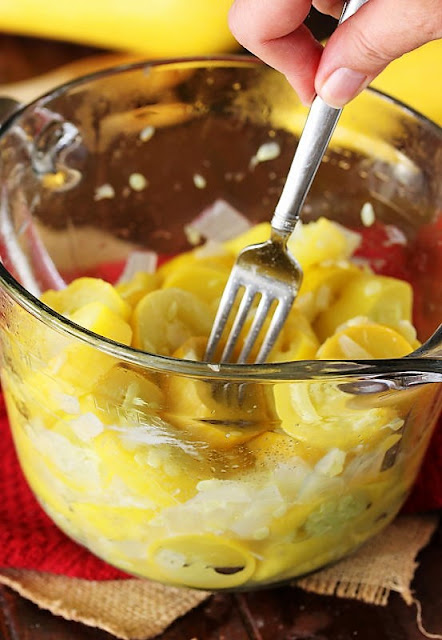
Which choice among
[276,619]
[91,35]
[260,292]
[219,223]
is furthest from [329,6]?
[91,35]

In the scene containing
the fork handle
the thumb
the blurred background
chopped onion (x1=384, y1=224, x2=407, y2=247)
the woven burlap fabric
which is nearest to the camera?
the thumb

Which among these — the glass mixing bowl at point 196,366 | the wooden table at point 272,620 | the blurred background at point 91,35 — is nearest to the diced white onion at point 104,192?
the glass mixing bowl at point 196,366

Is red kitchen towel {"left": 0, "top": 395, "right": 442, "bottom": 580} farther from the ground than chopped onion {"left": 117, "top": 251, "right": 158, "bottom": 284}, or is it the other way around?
chopped onion {"left": 117, "top": 251, "right": 158, "bottom": 284}

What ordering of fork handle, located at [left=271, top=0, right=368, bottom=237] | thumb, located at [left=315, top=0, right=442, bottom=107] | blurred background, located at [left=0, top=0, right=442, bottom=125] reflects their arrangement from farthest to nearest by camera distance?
blurred background, located at [left=0, top=0, right=442, bottom=125] → fork handle, located at [left=271, top=0, right=368, bottom=237] → thumb, located at [left=315, top=0, right=442, bottom=107]

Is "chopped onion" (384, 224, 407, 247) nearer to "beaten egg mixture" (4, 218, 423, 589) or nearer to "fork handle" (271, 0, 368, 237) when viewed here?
"beaten egg mixture" (4, 218, 423, 589)

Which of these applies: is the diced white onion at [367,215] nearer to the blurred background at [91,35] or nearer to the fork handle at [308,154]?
the fork handle at [308,154]

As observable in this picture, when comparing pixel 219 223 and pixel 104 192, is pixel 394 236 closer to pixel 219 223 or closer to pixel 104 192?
pixel 219 223

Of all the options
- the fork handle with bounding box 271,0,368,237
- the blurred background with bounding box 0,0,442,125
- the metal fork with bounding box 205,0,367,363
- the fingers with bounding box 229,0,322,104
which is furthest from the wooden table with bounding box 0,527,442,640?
the blurred background with bounding box 0,0,442,125
